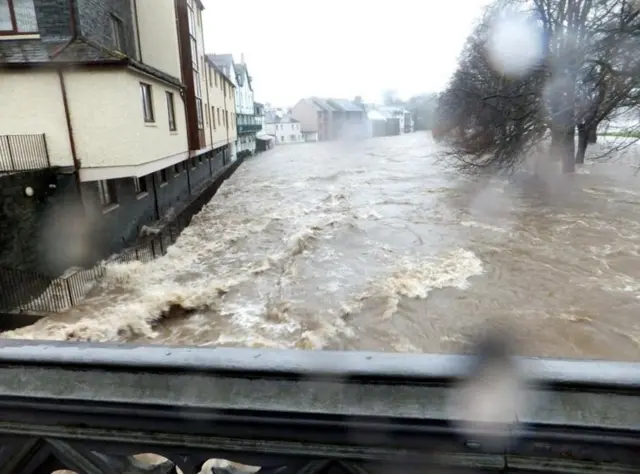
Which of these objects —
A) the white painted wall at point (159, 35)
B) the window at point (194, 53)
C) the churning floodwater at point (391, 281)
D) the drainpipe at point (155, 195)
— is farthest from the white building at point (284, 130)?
the drainpipe at point (155, 195)

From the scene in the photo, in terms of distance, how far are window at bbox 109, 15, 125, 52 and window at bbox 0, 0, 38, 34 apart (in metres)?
2.31

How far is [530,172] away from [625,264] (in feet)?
50.6

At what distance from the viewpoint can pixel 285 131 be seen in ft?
240

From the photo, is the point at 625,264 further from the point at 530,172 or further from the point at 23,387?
the point at 530,172

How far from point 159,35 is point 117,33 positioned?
2968 millimetres

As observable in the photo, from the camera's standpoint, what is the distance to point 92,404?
918 mm

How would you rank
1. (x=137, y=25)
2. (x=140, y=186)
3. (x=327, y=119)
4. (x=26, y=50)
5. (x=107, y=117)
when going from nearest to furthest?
(x=26, y=50) → (x=107, y=117) → (x=140, y=186) → (x=137, y=25) → (x=327, y=119)

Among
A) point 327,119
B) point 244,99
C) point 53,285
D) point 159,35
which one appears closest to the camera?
point 53,285

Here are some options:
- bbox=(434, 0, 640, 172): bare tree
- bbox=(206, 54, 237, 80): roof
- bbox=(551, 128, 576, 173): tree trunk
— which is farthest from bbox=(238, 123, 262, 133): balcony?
bbox=(551, 128, 576, 173): tree trunk

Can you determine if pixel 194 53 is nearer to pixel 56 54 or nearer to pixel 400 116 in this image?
pixel 56 54

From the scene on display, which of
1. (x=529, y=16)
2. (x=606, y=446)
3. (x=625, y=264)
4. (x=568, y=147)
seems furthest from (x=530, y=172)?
(x=606, y=446)

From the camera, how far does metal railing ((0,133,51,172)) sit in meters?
9.53

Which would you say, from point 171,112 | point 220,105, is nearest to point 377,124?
point 220,105

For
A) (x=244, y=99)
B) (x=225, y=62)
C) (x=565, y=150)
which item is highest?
(x=225, y=62)
